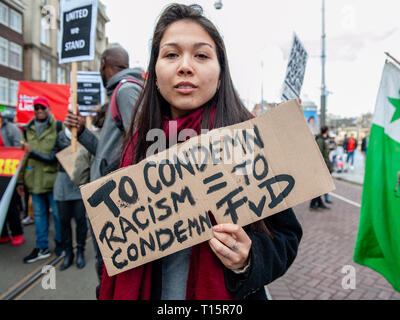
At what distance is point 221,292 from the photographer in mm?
941

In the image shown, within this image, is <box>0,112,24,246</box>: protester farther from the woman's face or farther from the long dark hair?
the woman's face

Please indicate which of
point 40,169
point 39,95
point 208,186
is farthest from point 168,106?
point 39,95

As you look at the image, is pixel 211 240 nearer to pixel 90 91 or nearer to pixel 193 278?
pixel 193 278

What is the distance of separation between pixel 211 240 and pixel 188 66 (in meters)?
0.62

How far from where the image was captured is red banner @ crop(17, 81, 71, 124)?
21.1ft

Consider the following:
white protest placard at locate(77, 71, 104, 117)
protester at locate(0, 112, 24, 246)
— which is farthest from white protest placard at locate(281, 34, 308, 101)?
white protest placard at locate(77, 71, 104, 117)

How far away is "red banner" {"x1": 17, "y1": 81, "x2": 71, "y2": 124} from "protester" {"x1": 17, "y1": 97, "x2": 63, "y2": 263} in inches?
121

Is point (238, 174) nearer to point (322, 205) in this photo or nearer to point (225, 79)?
point (225, 79)

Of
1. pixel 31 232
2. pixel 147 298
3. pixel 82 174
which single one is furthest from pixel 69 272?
pixel 147 298

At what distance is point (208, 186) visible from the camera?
0.97 meters

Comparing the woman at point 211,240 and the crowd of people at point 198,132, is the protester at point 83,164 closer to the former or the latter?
the crowd of people at point 198,132

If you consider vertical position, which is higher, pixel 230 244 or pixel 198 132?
pixel 198 132

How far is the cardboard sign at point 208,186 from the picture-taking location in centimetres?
94

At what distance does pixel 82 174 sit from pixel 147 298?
6.13 ft
